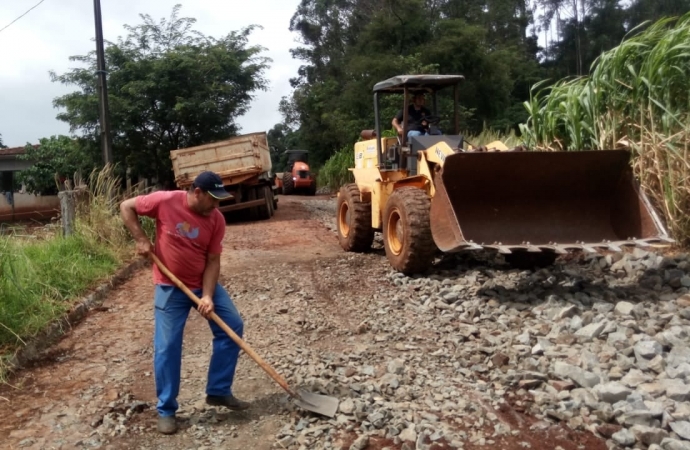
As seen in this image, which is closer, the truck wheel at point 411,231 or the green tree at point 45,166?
the truck wheel at point 411,231

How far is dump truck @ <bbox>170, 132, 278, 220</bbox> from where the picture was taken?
14164 mm

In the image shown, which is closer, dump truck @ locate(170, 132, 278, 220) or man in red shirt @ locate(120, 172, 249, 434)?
man in red shirt @ locate(120, 172, 249, 434)

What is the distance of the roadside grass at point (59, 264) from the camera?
215 inches

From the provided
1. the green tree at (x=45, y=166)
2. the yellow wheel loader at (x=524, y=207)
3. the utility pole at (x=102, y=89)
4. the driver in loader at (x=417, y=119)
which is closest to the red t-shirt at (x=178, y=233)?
the yellow wheel loader at (x=524, y=207)

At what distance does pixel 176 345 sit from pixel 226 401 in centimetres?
48

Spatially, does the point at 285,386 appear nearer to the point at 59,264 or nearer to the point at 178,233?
the point at 178,233

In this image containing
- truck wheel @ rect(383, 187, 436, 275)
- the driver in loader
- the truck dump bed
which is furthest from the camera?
the truck dump bed

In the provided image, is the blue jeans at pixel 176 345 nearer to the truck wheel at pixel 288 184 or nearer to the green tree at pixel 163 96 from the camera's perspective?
the green tree at pixel 163 96

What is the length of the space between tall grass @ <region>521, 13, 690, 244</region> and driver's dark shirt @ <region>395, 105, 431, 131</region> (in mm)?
1685

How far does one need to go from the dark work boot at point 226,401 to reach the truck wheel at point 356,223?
5.03 meters

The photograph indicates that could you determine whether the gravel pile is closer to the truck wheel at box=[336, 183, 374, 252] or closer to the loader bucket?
the loader bucket

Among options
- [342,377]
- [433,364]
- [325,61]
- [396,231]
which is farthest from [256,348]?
[325,61]

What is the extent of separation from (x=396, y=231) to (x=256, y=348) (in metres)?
2.76

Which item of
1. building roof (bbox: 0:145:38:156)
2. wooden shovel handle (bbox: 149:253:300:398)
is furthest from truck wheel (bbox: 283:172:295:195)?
wooden shovel handle (bbox: 149:253:300:398)
